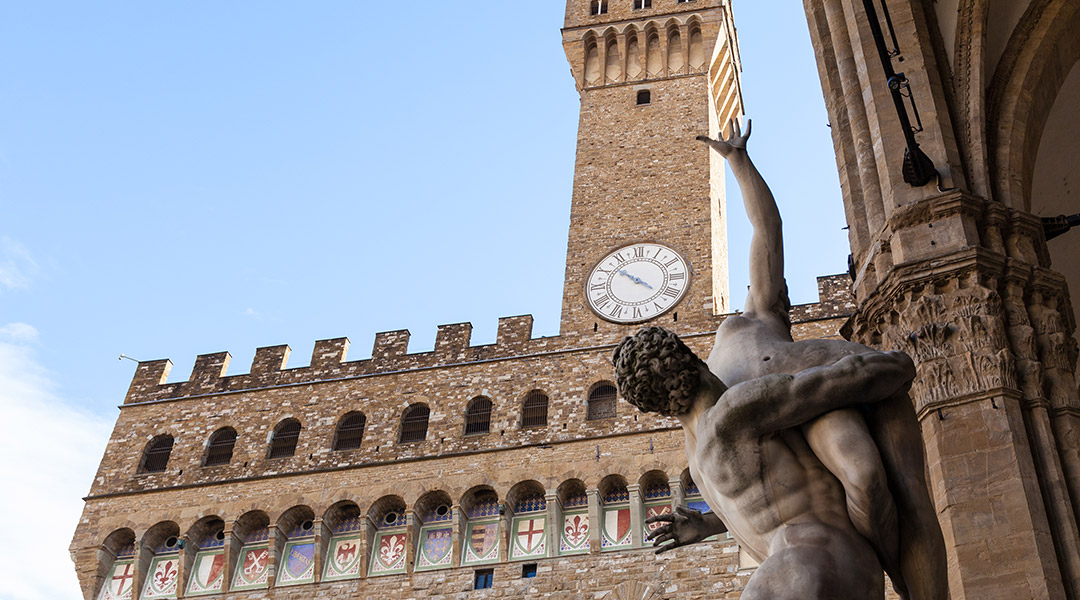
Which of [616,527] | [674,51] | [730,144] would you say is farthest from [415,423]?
[730,144]

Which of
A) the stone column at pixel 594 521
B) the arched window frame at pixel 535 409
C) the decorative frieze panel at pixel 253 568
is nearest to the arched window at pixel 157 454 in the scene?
the decorative frieze panel at pixel 253 568

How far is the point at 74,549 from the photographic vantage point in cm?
2033

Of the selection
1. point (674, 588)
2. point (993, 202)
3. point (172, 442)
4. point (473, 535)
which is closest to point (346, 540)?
point (473, 535)

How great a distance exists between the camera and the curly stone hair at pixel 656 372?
9.08 feet

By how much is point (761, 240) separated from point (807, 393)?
0.68m

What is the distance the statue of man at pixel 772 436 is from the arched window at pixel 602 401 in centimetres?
1670

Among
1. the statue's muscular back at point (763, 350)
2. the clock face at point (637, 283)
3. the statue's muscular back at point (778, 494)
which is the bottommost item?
the statue's muscular back at point (778, 494)

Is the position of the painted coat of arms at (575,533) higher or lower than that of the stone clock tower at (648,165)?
lower

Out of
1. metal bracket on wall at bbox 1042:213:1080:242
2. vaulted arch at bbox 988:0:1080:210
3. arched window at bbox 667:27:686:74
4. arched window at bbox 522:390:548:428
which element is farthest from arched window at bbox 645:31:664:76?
metal bracket on wall at bbox 1042:213:1080:242

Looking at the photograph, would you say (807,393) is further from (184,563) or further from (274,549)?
(184,563)

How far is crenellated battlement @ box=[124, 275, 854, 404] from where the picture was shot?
20.4 meters

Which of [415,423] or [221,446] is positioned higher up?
[415,423]

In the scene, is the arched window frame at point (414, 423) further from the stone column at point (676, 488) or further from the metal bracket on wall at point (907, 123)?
the metal bracket on wall at point (907, 123)

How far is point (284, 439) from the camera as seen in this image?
21125 mm
